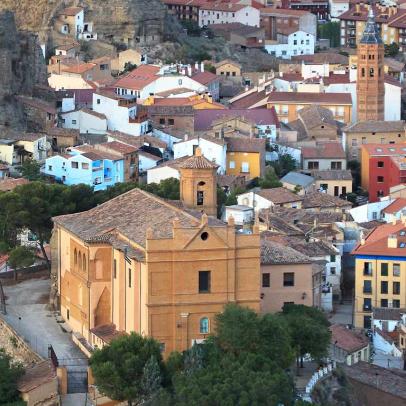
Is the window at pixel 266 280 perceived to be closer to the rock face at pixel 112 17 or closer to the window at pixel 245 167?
the window at pixel 245 167

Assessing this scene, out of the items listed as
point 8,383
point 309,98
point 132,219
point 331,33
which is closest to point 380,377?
point 132,219

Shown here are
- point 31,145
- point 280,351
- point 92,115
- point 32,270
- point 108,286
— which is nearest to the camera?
point 280,351

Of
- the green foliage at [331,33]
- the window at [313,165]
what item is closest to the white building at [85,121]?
the window at [313,165]

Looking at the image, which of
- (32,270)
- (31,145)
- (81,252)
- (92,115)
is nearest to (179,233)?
(81,252)

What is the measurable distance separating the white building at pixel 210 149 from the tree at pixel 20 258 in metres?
18.7

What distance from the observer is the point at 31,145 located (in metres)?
90.9

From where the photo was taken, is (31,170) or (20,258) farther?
(31,170)

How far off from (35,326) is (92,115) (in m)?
32.1

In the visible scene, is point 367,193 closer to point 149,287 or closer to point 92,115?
point 92,115

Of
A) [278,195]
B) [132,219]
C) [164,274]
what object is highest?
[132,219]

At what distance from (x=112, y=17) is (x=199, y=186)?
56.1 m

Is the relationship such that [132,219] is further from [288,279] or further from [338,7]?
[338,7]

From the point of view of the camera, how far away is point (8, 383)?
2346 inches

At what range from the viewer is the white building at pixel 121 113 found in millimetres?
97000
